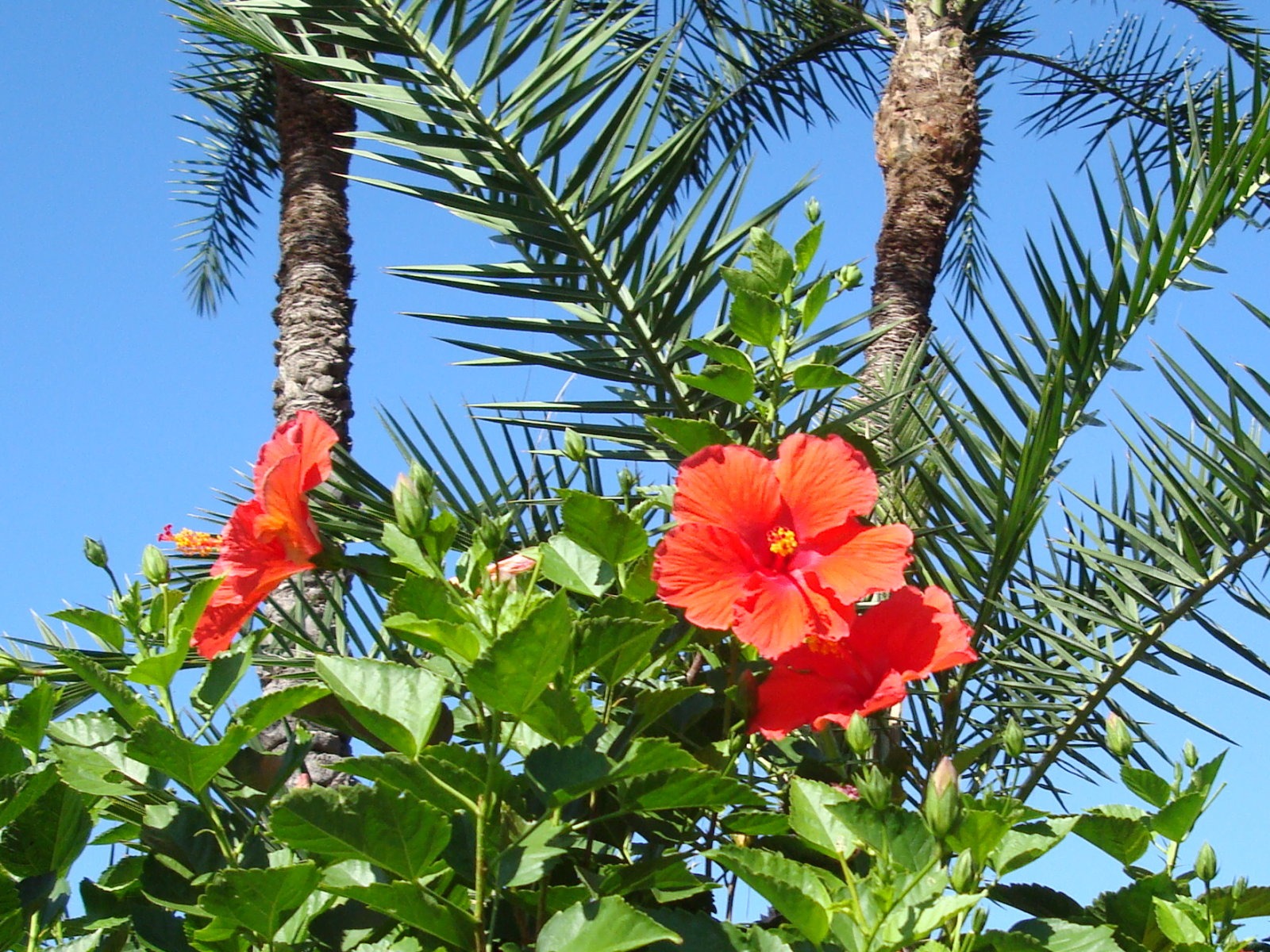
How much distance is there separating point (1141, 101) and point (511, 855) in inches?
224

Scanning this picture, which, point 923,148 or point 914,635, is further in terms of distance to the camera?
point 923,148

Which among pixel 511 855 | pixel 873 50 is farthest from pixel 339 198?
pixel 511 855

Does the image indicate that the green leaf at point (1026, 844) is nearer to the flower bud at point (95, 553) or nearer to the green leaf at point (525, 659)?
the green leaf at point (525, 659)

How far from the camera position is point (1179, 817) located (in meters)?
0.69

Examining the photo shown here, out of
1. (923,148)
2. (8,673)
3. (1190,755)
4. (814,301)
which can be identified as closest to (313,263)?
(923,148)

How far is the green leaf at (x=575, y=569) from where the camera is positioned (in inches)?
29.8

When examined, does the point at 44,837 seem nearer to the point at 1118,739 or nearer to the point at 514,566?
the point at 514,566

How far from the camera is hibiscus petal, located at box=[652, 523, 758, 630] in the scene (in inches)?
28.7

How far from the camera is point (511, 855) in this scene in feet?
1.90

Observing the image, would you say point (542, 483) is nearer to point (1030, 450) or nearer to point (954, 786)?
point (1030, 450)

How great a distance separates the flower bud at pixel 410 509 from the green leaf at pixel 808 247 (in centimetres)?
34

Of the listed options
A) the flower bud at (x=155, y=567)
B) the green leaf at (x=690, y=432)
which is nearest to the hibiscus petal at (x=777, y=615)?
the green leaf at (x=690, y=432)

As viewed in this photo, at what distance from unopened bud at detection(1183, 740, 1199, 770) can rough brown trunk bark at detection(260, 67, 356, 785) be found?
10.2ft

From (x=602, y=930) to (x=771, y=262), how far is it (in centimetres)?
45
